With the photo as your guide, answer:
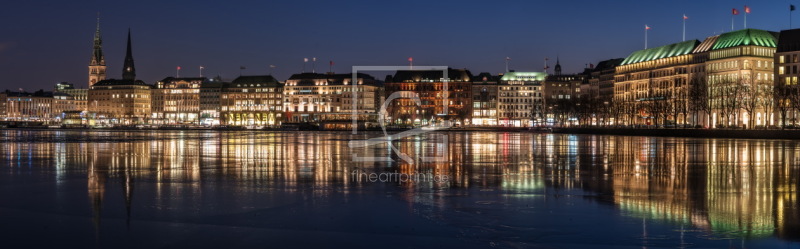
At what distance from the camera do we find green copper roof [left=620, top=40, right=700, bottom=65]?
513 feet

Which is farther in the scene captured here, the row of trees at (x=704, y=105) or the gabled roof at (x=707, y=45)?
the gabled roof at (x=707, y=45)

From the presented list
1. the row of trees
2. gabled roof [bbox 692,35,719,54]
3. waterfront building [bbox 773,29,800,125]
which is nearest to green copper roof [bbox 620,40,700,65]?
gabled roof [bbox 692,35,719,54]

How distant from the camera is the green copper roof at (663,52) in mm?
156500

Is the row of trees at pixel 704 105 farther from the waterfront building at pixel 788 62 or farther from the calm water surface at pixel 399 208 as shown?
the calm water surface at pixel 399 208

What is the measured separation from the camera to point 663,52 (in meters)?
166

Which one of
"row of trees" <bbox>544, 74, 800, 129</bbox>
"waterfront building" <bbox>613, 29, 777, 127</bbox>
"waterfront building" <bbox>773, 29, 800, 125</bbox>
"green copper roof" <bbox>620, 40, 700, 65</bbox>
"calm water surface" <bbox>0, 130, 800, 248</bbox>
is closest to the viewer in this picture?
"calm water surface" <bbox>0, 130, 800, 248</bbox>

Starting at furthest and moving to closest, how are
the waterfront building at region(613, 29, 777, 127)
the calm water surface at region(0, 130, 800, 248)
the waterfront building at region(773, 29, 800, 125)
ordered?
1. the waterfront building at region(773, 29, 800, 125)
2. the waterfront building at region(613, 29, 777, 127)
3. the calm water surface at region(0, 130, 800, 248)

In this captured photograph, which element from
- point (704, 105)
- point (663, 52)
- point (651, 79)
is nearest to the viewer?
point (704, 105)

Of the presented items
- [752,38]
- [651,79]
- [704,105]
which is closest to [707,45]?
[752,38]

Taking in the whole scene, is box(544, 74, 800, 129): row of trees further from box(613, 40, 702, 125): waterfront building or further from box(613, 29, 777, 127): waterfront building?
box(613, 40, 702, 125): waterfront building

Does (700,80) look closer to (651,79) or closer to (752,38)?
(752,38)

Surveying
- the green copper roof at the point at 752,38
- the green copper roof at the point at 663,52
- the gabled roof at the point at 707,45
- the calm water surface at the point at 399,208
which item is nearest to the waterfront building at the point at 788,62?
the green copper roof at the point at 752,38

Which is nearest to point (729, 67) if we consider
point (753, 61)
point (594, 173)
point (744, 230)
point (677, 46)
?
point (753, 61)

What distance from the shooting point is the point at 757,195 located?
59.8ft
